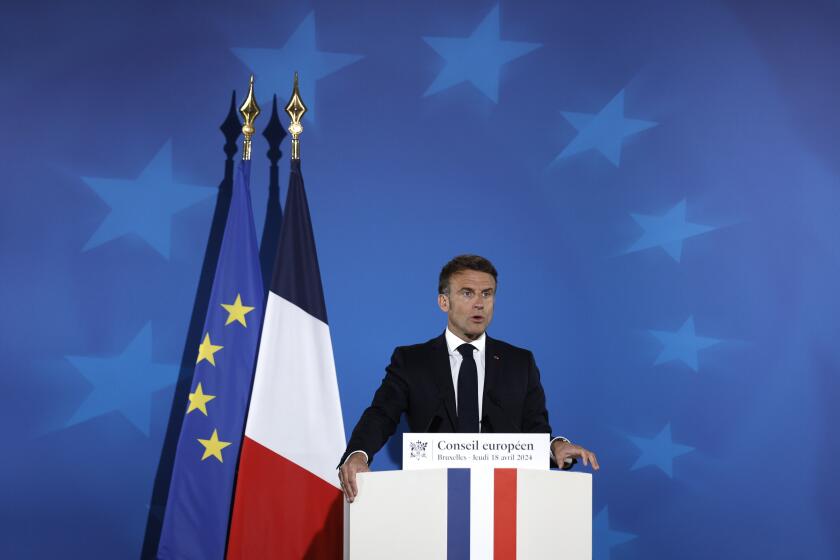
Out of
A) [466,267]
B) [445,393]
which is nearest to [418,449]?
[445,393]

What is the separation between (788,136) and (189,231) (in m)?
2.85

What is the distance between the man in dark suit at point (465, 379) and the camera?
3037mm

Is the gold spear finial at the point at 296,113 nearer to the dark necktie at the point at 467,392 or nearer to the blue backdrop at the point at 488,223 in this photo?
the blue backdrop at the point at 488,223

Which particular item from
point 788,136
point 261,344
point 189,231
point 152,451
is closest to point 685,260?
point 788,136

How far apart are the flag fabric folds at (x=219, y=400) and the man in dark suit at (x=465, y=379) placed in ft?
2.49

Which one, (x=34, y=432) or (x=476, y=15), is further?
(x=476, y=15)

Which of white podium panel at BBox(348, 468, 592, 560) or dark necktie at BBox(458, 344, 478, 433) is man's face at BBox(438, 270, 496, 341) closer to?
dark necktie at BBox(458, 344, 478, 433)

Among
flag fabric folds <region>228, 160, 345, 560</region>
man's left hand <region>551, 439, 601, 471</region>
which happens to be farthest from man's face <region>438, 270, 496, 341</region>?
flag fabric folds <region>228, 160, 345, 560</region>

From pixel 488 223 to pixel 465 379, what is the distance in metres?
1.11

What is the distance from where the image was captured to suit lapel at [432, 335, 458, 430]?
119 inches

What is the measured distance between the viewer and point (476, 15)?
406 cm

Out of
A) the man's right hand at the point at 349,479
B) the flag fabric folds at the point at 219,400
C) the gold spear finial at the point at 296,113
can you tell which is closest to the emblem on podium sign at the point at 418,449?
the man's right hand at the point at 349,479

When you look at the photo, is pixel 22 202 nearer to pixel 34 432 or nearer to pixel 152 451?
pixel 34 432

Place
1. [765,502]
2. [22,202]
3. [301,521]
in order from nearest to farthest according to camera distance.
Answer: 1. [301,521]
2. [22,202]
3. [765,502]
